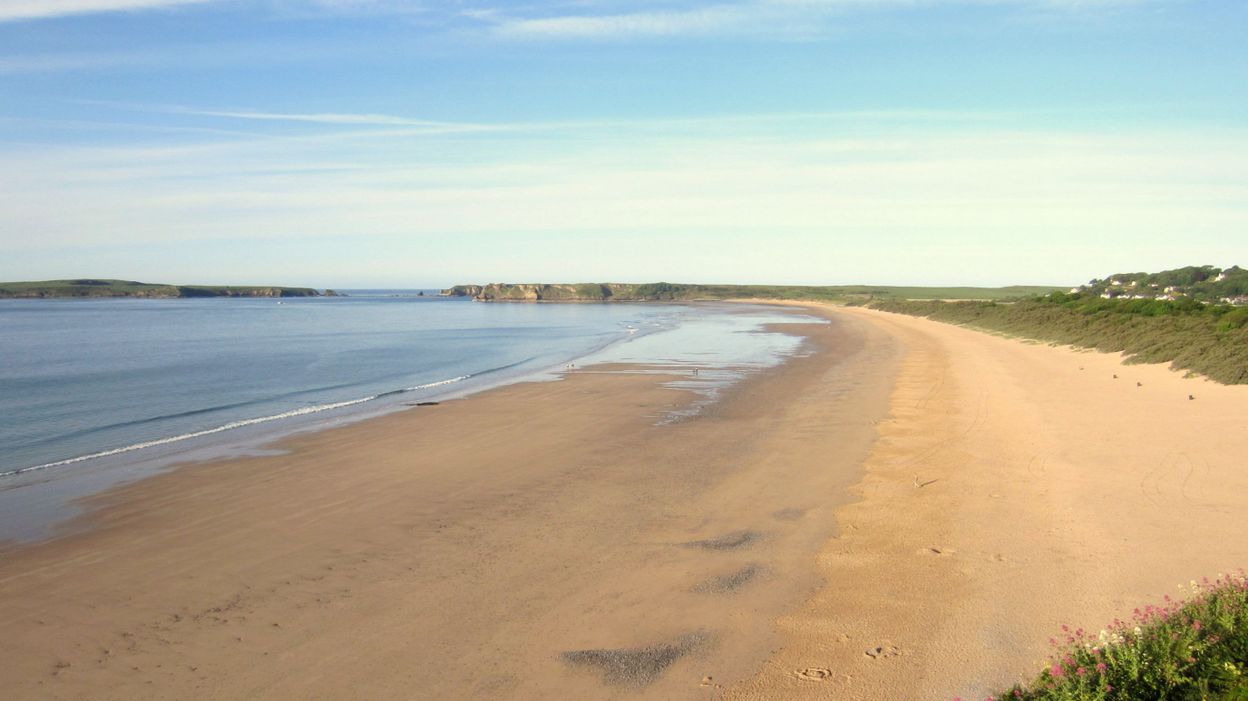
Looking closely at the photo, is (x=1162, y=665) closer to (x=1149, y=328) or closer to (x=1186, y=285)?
(x=1149, y=328)

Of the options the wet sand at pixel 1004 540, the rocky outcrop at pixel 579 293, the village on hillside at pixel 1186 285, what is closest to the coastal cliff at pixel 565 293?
the rocky outcrop at pixel 579 293

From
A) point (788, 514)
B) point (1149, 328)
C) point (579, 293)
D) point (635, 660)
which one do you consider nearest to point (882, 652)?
point (635, 660)

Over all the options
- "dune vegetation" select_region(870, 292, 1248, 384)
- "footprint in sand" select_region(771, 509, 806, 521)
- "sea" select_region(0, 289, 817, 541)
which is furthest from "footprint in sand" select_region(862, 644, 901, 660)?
"dune vegetation" select_region(870, 292, 1248, 384)

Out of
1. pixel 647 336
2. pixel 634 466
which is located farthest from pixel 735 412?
pixel 647 336

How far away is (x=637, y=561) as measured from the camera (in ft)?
29.9

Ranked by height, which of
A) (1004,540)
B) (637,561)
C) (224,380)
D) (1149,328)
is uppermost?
(1149,328)

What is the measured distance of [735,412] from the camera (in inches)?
797

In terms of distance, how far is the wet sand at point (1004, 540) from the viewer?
6383 mm

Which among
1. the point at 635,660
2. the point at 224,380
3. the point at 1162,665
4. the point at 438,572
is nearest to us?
the point at 1162,665

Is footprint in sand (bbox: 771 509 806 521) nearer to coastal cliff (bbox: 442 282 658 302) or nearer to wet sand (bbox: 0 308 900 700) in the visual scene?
wet sand (bbox: 0 308 900 700)

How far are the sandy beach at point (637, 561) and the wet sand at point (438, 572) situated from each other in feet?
0.13

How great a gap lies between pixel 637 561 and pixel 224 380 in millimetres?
25319

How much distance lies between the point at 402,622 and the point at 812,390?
18458 mm

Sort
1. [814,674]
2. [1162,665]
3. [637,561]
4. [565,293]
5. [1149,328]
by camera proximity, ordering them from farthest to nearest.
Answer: [565,293] → [1149,328] → [637,561] → [814,674] → [1162,665]
